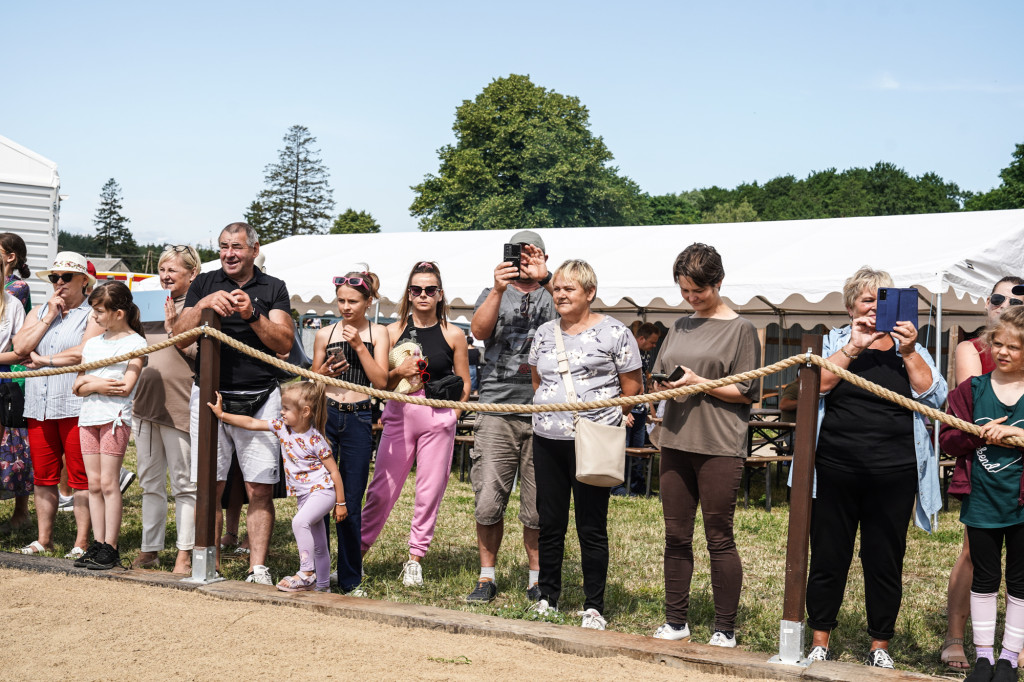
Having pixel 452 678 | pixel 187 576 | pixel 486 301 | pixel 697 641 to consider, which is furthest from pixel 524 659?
pixel 187 576

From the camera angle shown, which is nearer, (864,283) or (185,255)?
(864,283)

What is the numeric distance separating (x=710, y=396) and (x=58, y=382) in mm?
4040

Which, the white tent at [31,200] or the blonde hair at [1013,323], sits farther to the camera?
the white tent at [31,200]

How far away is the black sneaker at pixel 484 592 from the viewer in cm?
485

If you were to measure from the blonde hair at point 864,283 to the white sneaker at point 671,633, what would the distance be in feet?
5.35

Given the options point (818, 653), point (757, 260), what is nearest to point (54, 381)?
point (818, 653)

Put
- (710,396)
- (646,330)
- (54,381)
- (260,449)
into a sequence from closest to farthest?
(710,396) < (260,449) < (54,381) < (646,330)

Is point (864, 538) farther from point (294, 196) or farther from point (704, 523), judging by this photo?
point (294, 196)

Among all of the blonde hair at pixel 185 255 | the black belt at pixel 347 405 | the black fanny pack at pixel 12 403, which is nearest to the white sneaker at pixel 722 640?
the black belt at pixel 347 405

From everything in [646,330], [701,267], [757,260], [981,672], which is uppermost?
[757,260]

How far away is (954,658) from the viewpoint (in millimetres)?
4086

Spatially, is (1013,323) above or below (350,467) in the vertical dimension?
above

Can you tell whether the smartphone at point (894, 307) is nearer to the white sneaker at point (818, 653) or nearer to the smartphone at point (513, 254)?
the white sneaker at point (818, 653)

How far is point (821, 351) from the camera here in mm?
4094
